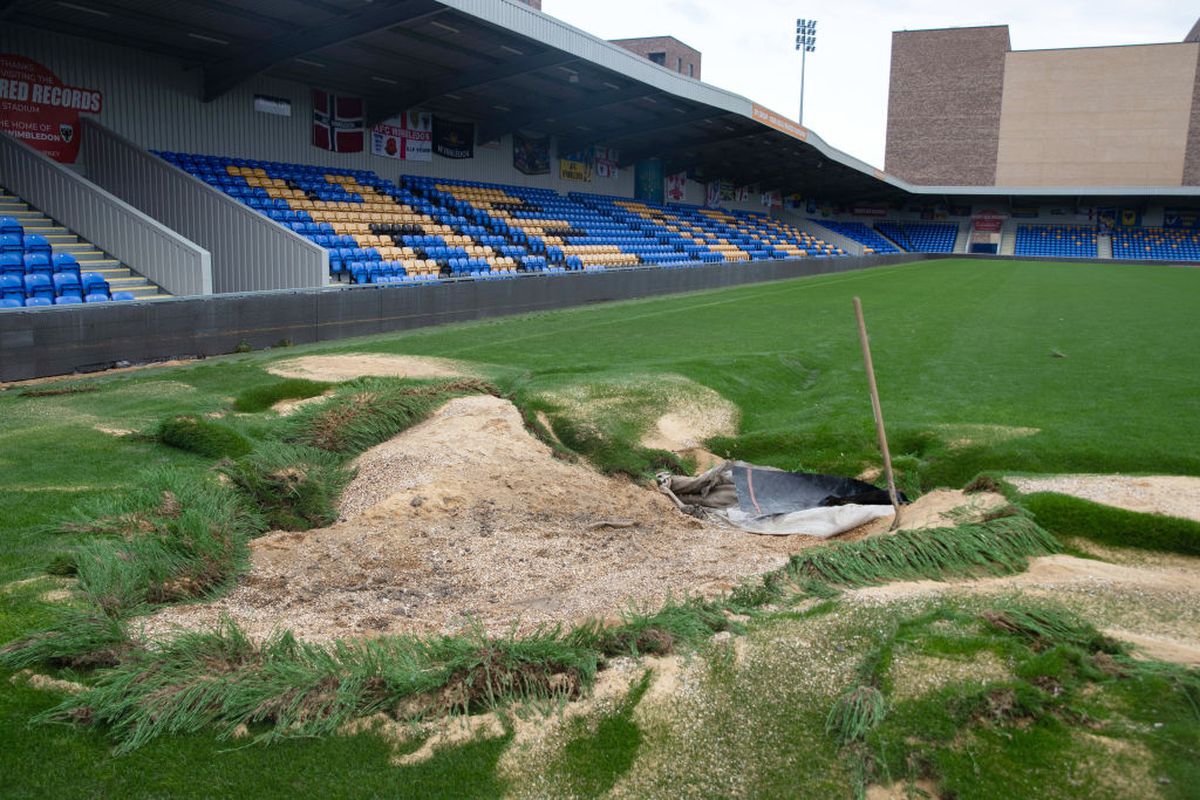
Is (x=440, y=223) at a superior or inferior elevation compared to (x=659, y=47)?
inferior

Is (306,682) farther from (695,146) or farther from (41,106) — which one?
(695,146)

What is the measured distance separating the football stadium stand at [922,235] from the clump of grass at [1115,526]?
63573 millimetres

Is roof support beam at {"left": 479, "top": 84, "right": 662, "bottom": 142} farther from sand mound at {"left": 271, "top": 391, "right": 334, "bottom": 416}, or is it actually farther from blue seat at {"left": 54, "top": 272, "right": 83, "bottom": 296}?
sand mound at {"left": 271, "top": 391, "right": 334, "bottom": 416}

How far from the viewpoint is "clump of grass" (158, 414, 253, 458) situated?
6.76m

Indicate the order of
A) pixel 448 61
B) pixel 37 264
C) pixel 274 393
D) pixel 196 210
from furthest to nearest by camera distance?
1. pixel 448 61
2. pixel 196 210
3. pixel 37 264
4. pixel 274 393

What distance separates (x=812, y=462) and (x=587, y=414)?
204 centimetres

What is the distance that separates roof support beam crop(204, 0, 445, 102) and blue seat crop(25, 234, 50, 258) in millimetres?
6153

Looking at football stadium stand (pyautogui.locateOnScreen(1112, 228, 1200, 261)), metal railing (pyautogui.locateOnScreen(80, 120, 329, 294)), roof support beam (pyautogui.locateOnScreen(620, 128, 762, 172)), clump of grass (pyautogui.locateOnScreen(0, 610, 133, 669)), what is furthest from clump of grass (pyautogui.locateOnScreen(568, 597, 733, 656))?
football stadium stand (pyautogui.locateOnScreen(1112, 228, 1200, 261))

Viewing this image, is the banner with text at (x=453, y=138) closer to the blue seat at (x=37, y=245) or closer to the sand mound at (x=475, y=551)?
the blue seat at (x=37, y=245)

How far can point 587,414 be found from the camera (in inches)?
326

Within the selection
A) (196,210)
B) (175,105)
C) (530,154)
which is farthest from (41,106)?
(530,154)

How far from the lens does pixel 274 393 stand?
873cm

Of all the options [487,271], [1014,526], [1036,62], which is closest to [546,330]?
[487,271]

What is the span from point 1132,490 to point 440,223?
1992 cm
